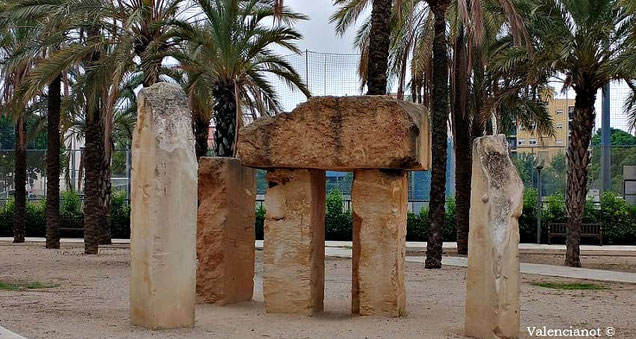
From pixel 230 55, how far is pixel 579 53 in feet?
21.8

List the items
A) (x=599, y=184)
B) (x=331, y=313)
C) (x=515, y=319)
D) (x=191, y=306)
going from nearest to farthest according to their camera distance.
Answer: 1. (x=515, y=319)
2. (x=191, y=306)
3. (x=331, y=313)
4. (x=599, y=184)

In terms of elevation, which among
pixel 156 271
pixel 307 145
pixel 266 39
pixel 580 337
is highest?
pixel 266 39

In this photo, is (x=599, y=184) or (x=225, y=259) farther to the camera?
(x=599, y=184)

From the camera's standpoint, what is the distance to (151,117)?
8562 mm

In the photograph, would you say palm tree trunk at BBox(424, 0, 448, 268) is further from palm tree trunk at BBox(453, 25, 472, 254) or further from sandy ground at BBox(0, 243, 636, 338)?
palm tree trunk at BBox(453, 25, 472, 254)

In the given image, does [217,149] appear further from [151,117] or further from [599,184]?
[599,184]

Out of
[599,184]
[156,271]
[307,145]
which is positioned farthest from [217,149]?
[599,184]

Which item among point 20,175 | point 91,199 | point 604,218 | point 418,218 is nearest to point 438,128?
point 91,199

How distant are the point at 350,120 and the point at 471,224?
187cm

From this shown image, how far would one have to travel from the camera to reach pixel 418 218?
26.6 metres

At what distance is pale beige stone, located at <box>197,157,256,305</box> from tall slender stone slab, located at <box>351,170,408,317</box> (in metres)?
1.71

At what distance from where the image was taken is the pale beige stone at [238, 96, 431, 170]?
30.4 ft

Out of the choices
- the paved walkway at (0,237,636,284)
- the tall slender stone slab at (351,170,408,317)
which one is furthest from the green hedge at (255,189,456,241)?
the tall slender stone slab at (351,170,408,317)

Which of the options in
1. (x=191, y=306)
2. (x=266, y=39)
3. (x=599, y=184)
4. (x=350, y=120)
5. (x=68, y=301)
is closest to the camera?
(x=191, y=306)
